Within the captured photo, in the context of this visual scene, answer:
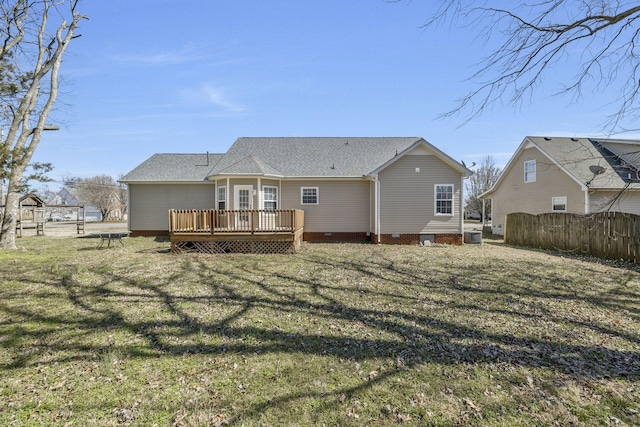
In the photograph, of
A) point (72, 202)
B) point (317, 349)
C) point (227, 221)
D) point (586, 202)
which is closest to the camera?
point (317, 349)

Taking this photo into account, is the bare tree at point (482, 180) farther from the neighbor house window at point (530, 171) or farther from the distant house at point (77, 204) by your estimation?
the distant house at point (77, 204)

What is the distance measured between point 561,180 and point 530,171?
7.46 ft

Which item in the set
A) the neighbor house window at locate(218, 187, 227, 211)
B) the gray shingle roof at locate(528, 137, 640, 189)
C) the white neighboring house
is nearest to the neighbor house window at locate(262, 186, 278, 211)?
the neighbor house window at locate(218, 187, 227, 211)

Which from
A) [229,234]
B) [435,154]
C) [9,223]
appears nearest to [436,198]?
[435,154]

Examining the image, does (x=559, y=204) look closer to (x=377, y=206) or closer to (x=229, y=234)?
(x=377, y=206)

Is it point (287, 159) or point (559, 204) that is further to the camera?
point (287, 159)

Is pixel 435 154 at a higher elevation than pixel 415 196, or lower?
higher

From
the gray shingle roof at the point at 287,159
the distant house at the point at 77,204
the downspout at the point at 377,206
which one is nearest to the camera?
the downspout at the point at 377,206

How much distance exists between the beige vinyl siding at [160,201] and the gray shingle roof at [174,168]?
0.44 m

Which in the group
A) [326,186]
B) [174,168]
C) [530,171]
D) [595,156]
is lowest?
[326,186]

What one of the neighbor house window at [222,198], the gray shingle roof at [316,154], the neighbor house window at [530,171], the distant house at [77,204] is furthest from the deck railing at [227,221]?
the distant house at [77,204]

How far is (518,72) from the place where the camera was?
4.89 m

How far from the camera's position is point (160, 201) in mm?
17281

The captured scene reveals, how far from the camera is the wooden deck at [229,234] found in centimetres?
1200
